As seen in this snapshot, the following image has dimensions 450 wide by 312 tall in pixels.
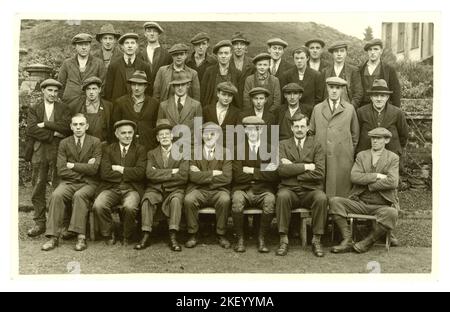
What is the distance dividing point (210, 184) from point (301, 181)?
3.11 feet

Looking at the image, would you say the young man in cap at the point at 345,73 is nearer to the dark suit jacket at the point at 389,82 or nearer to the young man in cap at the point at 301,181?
the dark suit jacket at the point at 389,82

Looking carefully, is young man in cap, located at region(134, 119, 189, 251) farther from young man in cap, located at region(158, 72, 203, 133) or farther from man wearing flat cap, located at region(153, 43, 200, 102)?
man wearing flat cap, located at region(153, 43, 200, 102)

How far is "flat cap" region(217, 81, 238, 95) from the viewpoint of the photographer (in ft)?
28.1

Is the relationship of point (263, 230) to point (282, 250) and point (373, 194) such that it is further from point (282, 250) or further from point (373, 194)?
point (373, 194)

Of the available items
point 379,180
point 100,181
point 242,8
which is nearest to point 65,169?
point 100,181

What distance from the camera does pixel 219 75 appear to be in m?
8.69

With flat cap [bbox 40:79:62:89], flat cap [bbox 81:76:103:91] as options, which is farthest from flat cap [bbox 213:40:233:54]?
flat cap [bbox 40:79:62:89]

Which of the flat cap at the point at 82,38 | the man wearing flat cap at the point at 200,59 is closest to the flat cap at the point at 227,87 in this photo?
the man wearing flat cap at the point at 200,59

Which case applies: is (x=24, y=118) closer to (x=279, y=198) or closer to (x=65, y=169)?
(x=65, y=169)

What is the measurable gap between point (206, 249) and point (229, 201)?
57 cm

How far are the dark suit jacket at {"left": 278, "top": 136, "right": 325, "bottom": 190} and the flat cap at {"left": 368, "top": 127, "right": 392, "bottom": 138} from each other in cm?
56

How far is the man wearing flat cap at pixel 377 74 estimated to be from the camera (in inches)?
342
